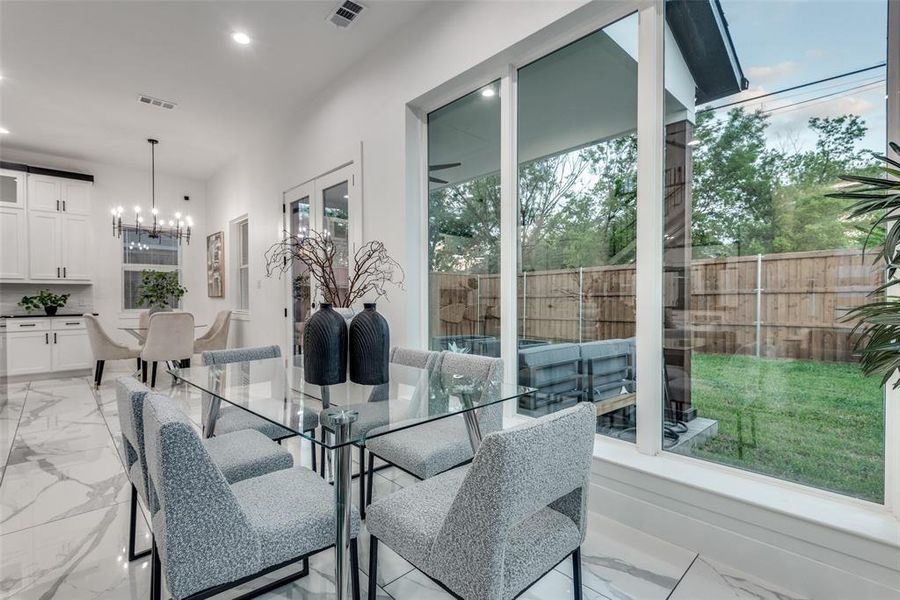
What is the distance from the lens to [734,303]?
6.18ft

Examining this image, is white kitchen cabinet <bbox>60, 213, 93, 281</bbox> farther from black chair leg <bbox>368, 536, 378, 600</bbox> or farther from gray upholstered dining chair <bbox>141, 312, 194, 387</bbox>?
black chair leg <bbox>368, 536, 378, 600</bbox>

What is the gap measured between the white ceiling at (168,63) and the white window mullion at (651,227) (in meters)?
1.71

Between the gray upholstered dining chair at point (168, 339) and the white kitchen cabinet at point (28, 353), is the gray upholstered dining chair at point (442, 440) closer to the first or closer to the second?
the gray upholstered dining chair at point (168, 339)

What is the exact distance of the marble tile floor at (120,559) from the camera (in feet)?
5.24

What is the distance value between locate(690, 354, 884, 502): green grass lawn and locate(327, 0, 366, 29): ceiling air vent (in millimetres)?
3057

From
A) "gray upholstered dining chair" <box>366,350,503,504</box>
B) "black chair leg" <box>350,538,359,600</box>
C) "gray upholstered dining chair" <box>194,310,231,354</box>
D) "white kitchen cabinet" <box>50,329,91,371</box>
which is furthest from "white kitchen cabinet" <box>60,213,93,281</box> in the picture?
"black chair leg" <box>350,538,359,600</box>

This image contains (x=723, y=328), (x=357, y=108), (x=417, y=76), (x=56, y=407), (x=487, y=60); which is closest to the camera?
(x=723, y=328)

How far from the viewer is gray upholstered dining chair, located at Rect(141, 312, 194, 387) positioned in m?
4.86

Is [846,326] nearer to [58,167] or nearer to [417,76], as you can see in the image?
[417,76]

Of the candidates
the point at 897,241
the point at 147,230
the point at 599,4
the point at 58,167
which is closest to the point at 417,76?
the point at 599,4

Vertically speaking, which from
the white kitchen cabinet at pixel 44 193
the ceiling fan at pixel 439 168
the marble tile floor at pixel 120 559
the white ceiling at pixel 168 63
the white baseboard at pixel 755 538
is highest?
the white ceiling at pixel 168 63

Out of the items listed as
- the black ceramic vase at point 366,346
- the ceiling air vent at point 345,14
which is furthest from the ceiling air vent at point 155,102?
the black ceramic vase at point 366,346

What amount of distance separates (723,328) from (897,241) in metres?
0.78

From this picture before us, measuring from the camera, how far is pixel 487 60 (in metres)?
2.65
